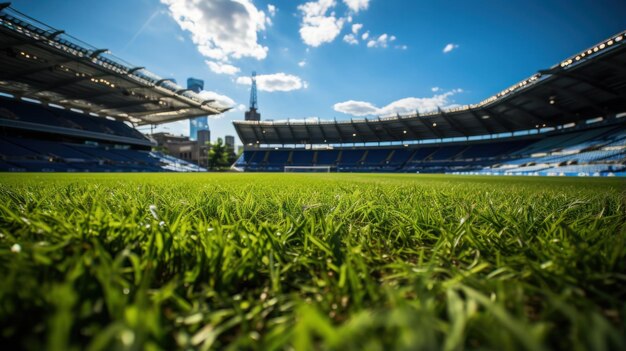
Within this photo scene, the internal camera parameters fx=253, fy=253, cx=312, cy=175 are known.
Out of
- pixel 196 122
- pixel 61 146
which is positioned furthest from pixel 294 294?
pixel 196 122

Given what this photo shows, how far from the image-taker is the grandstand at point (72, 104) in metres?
18.0

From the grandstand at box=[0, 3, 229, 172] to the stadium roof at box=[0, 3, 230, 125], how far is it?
0.18 feet

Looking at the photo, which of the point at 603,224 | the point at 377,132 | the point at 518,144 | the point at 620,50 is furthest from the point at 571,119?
the point at 603,224

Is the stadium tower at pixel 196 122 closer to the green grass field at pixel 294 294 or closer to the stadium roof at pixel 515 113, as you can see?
the stadium roof at pixel 515 113

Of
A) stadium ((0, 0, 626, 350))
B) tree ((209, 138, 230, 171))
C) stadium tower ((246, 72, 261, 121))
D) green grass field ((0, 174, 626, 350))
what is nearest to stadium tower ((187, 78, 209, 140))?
stadium tower ((246, 72, 261, 121))

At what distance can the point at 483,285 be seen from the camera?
51cm

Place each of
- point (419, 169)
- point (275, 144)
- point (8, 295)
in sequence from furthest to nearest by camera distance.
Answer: point (275, 144), point (419, 169), point (8, 295)

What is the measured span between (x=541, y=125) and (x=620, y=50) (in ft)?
59.4

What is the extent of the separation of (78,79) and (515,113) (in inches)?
1752

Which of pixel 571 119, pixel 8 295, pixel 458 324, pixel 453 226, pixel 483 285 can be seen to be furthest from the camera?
pixel 571 119

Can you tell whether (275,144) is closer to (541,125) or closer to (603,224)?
(541,125)

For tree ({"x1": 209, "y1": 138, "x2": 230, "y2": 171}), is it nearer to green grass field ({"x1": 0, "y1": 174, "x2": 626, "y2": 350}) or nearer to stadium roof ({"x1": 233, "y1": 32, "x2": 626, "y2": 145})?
stadium roof ({"x1": 233, "y1": 32, "x2": 626, "y2": 145})

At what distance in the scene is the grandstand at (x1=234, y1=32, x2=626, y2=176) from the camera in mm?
20359

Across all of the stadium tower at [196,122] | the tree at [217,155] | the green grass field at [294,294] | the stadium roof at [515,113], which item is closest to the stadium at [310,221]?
the green grass field at [294,294]
